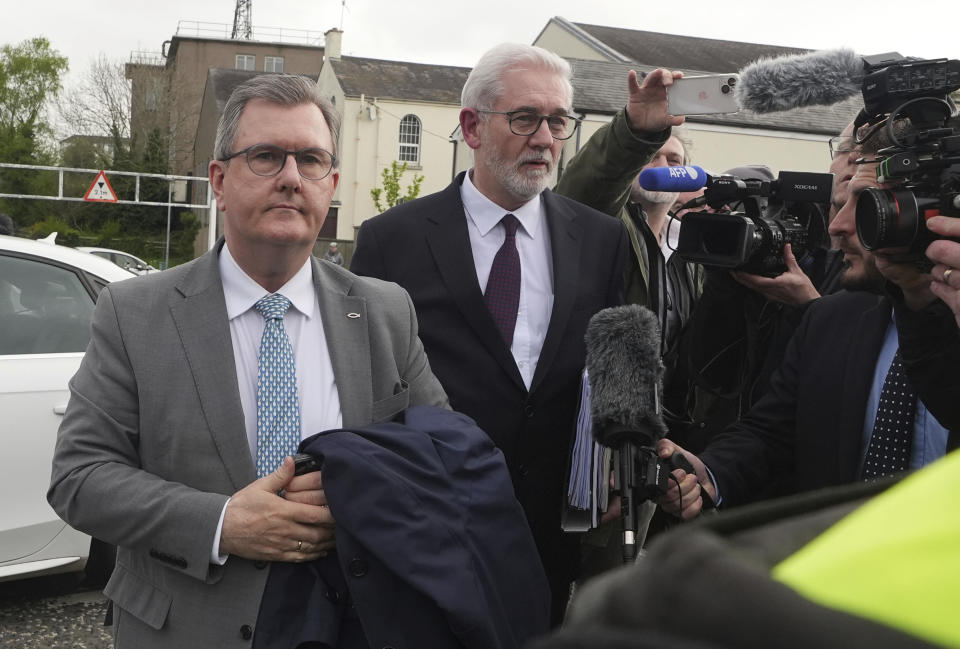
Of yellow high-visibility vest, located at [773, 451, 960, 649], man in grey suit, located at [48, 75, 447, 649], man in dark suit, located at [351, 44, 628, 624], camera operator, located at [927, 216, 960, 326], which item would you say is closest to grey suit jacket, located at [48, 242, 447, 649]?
man in grey suit, located at [48, 75, 447, 649]

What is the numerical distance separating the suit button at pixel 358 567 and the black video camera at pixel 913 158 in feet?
4.31

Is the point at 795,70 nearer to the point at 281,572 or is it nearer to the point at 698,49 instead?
the point at 281,572

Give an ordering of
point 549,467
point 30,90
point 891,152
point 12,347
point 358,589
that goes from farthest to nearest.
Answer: point 30,90 → point 12,347 → point 549,467 → point 891,152 → point 358,589

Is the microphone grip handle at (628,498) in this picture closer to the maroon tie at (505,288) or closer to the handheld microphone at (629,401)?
the handheld microphone at (629,401)

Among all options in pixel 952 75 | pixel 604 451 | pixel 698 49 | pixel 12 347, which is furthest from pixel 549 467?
Result: pixel 698 49

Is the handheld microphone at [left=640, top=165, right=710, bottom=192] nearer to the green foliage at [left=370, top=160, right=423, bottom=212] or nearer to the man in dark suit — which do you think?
the man in dark suit

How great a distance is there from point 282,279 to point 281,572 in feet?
2.46

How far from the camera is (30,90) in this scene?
45.9 m

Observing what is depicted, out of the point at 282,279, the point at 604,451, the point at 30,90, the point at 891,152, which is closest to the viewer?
the point at 891,152

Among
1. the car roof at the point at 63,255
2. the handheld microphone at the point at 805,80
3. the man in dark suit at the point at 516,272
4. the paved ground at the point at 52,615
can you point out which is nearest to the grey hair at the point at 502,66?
the man in dark suit at the point at 516,272

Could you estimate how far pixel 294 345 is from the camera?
234 centimetres

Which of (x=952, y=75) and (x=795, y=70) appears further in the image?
(x=795, y=70)

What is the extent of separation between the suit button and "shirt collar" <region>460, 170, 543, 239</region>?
1.50 m

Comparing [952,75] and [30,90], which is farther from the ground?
[30,90]
